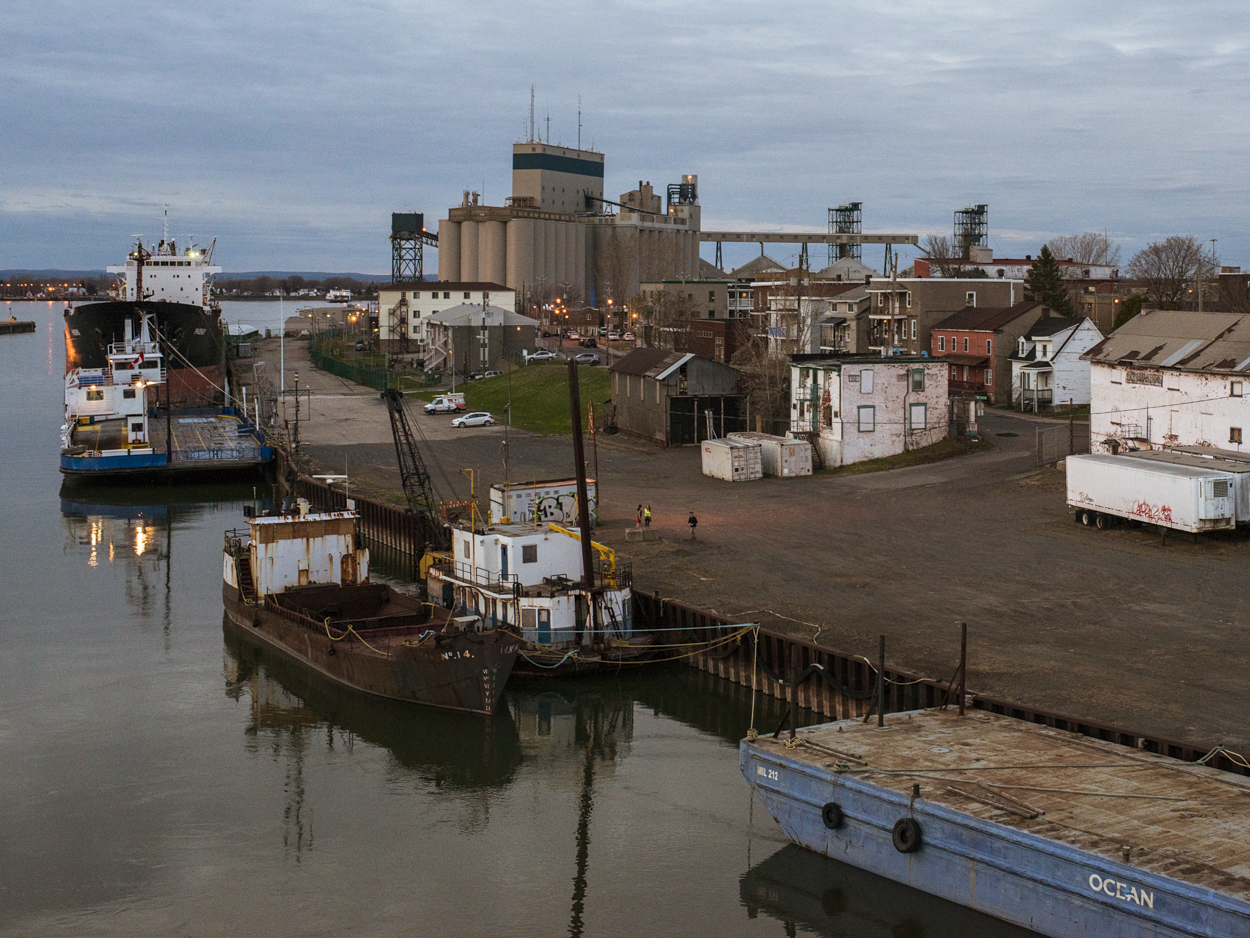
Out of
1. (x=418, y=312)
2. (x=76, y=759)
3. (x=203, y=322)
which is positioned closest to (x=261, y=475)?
(x=203, y=322)

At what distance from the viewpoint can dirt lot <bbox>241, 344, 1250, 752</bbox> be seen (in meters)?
27.4

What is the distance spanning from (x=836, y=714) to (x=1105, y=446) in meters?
26.7

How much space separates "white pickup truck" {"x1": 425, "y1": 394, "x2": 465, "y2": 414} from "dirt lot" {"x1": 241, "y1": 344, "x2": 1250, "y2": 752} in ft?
79.9

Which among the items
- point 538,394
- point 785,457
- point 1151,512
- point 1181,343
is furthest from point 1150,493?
point 538,394

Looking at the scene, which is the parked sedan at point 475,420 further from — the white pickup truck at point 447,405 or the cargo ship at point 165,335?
the cargo ship at point 165,335

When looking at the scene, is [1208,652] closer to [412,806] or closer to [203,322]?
[412,806]

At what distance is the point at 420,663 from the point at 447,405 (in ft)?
179

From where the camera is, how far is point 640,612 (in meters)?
35.7

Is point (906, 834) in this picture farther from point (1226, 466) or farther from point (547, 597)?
point (1226, 466)

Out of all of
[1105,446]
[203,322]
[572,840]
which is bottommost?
[572,840]

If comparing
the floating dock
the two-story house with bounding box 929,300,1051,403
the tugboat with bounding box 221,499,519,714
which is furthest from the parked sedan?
the floating dock

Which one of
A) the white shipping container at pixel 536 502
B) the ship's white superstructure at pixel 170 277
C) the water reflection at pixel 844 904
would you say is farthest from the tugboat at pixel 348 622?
the ship's white superstructure at pixel 170 277

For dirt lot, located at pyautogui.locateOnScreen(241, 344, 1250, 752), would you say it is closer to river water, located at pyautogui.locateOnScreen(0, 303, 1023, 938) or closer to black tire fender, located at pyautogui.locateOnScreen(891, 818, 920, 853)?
river water, located at pyautogui.locateOnScreen(0, 303, 1023, 938)

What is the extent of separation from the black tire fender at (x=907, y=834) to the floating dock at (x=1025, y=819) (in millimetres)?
22
